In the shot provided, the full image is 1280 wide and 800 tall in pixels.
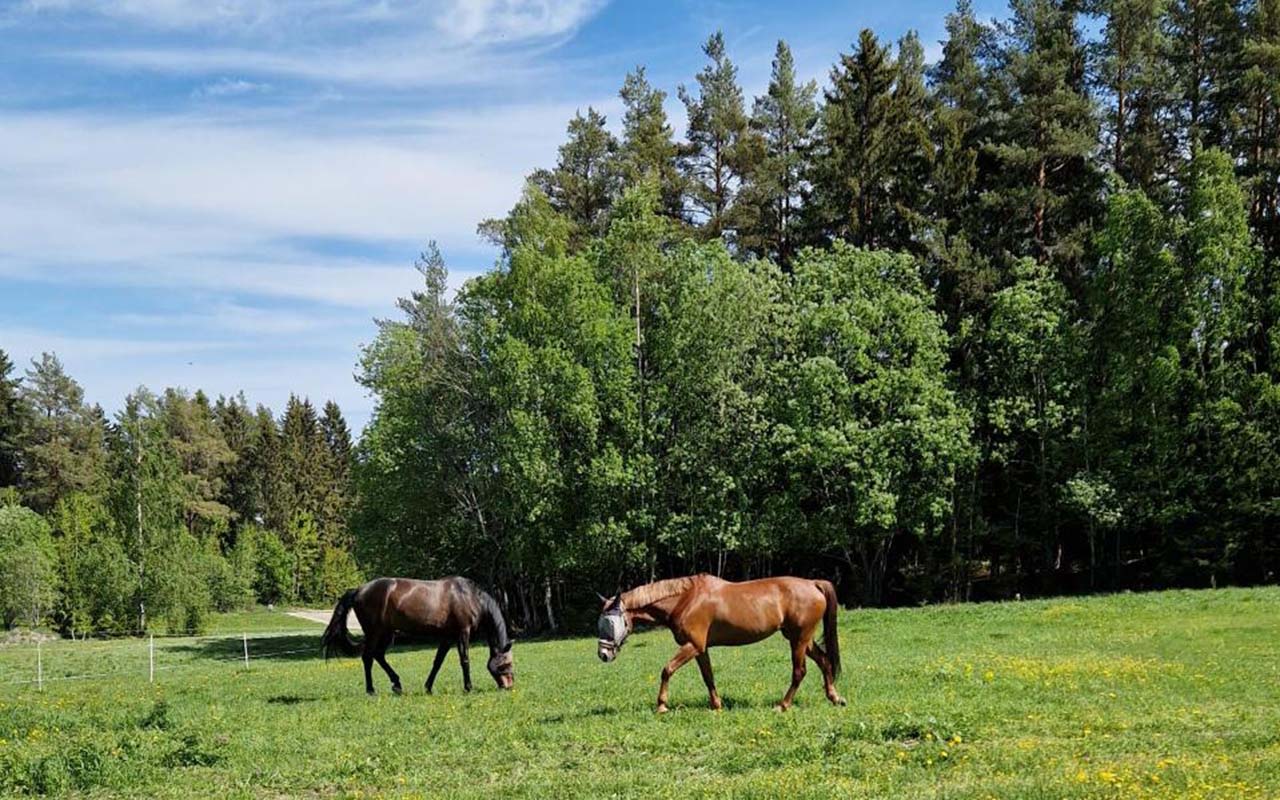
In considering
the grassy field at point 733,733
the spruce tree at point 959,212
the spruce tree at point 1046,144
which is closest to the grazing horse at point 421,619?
the grassy field at point 733,733

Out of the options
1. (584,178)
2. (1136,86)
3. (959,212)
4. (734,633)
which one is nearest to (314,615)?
(584,178)

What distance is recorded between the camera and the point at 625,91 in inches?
2261

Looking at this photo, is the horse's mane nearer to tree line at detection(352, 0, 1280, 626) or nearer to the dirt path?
tree line at detection(352, 0, 1280, 626)

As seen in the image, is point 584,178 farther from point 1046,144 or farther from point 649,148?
point 1046,144

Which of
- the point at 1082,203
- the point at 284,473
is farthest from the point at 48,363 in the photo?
the point at 1082,203

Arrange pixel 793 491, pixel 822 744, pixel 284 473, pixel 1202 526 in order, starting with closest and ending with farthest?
pixel 822 744
pixel 1202 526
pixel 793 491
pixel 284 473

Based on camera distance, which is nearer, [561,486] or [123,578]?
[561,486]

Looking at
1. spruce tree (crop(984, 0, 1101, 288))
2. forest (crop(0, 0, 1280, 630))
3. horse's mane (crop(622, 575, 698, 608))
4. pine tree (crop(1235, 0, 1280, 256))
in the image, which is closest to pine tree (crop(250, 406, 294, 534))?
forest (crop(0, 0, 1280, 630))

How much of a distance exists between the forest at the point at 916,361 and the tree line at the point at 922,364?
15cm

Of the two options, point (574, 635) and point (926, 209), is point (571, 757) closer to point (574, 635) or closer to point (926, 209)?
point (574, 635)

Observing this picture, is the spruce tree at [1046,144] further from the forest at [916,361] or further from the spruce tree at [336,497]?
the spruce tree at [336,497]

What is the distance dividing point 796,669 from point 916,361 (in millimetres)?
29675

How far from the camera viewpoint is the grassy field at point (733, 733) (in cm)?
922

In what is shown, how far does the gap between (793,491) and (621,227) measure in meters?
14.2
